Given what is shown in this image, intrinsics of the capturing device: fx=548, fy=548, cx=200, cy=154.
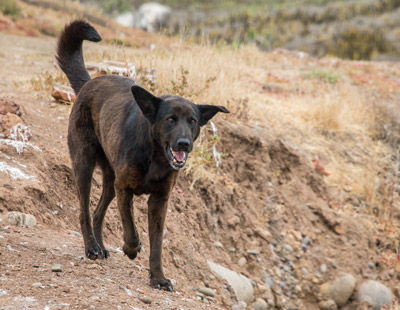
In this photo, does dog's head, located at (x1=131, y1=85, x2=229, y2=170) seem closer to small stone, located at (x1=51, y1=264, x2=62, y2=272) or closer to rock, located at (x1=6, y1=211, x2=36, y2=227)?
small stone, located at (x1=51, y1=264, x2=62, y2=272)

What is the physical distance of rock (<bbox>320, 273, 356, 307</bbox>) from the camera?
7359mm

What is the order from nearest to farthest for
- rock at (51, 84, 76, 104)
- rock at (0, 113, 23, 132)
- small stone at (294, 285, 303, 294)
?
1. rock at (0, 113, 23, 132)
2. small stone at (294, 285, 303, 294)
3. rock at (51, 84, 76, 104)

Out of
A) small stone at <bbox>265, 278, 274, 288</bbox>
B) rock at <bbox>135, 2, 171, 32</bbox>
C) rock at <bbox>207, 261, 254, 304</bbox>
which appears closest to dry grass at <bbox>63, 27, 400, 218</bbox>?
rock at <bbox>207, 261, 254, 304</bbox>

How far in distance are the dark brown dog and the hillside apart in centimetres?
34

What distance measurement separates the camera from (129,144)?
4.30 m

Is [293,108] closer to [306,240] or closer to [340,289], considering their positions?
[306,240]

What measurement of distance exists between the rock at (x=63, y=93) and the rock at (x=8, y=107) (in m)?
1.13

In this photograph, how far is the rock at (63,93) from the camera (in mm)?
7637

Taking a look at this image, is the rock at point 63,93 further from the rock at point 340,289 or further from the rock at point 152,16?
the rock at point 152,16

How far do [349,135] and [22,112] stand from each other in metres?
6.38

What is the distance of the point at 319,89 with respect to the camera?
12.4 m

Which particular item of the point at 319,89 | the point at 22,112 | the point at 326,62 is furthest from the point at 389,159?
the point at 326,62

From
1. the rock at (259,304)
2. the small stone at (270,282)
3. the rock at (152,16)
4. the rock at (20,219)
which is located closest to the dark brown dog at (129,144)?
the rock at (20,219)

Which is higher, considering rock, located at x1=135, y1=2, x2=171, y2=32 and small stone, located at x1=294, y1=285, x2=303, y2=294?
rock, located at x1=135, y1=2, x2=171, y2=32
